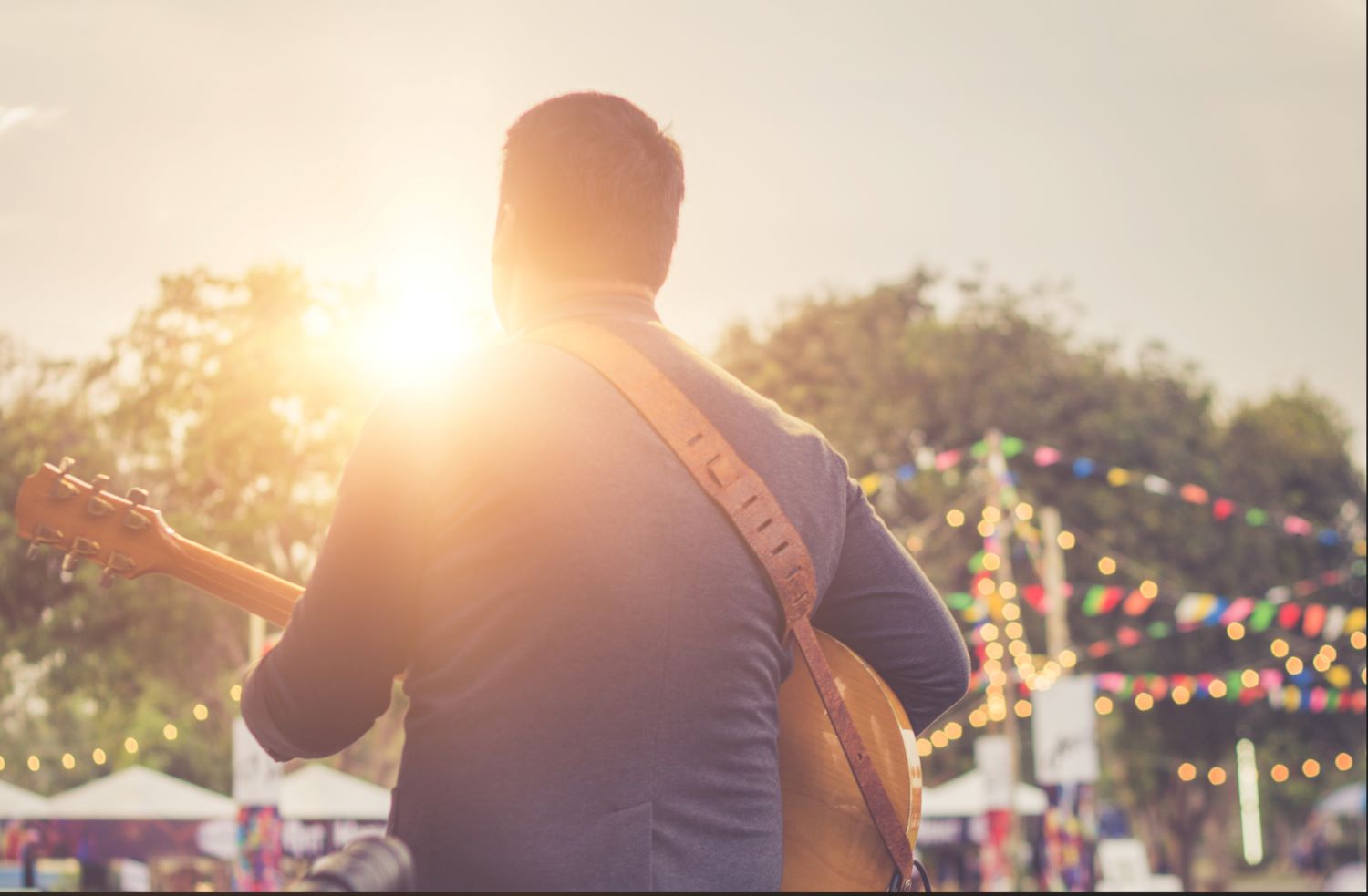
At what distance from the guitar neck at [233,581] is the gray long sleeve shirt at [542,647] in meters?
0.44

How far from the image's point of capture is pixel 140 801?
22000 mm

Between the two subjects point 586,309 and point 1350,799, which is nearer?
point 586,309

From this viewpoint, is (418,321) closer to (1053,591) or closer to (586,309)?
(1053,591)

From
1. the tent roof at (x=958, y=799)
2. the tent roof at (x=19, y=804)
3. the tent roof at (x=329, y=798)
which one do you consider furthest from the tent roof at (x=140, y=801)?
the tent roof at (x=958, y=799)

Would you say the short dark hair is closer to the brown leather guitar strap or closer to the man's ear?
the man's ear

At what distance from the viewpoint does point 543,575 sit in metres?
1.56

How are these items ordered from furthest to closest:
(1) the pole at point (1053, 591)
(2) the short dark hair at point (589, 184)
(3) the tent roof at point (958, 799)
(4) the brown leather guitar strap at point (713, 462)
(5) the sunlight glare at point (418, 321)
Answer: (3) the tent roof at point (958, 799), (1) the pole at point (1053, 591), (5) the sunlight glare at point (418, 321), (2) the short dark hair at point (589, 184), (4) the brown leather guitar strap at point (713, 462)

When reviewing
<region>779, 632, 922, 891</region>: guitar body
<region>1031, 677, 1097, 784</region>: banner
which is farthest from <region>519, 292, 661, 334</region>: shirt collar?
<region>1031, 677, 1097, 784</region>: banner

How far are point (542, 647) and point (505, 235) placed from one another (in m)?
0.58

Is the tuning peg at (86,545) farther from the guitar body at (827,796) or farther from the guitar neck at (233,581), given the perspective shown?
the guitar body at (827,796)

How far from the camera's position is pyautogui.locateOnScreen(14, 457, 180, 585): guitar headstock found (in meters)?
2.14

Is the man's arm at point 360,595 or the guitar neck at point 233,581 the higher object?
the guitar neck at point 233,581

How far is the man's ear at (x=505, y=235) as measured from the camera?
1.85m

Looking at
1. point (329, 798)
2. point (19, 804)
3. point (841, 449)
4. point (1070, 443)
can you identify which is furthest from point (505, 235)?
point (1070, 443)
